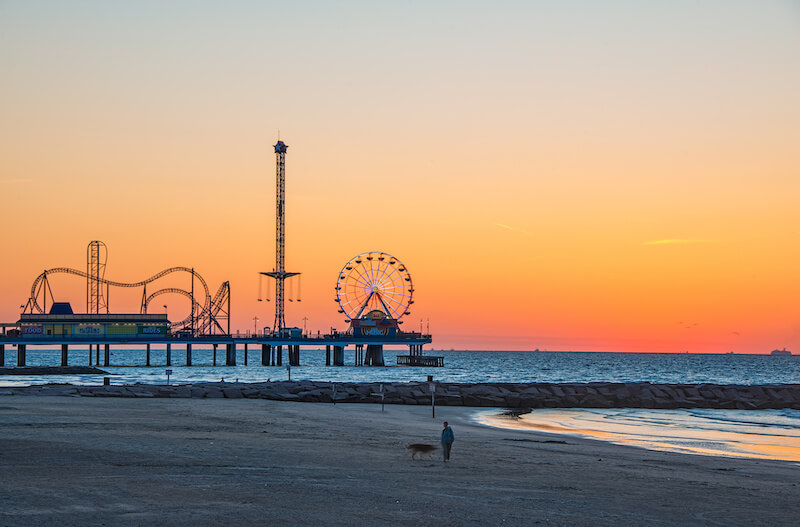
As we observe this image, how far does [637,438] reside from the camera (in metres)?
45.0

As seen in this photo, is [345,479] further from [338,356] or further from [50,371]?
[338,356]

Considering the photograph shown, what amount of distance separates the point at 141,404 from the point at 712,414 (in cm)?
4262

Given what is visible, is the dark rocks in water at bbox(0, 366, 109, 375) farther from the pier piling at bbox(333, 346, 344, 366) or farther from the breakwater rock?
the pier piling at bbox(333, 346, 344, 366)

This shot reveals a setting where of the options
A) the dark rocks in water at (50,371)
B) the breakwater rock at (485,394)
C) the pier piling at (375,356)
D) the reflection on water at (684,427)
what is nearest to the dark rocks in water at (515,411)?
the reflection on water at (684,427)

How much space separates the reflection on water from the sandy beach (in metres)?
5.37

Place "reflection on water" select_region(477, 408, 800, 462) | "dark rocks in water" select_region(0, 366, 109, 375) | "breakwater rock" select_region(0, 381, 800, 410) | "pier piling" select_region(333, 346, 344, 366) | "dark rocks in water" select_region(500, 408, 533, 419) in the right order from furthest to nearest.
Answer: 1. "pier piling" select_region(333, 346, 344, 366)
2. "dark rocks in water" select_region(0, 366, 109, 375)
3. "breakwater rock" select_region(0, 381, 800, 410)
4. "dark rocks in water" select_region(500, 408, 533, 419)
5. "reflection on water" select_region(477, 408, 800, 462)

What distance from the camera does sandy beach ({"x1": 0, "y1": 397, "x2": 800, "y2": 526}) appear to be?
1991cm

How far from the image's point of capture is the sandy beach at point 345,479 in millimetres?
19906

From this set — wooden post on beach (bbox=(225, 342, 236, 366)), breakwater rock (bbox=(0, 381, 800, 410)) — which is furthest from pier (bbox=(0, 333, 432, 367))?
breakwater rock (bbox=(0, 381, 800, 410))

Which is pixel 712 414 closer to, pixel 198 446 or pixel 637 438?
pixel 637 438

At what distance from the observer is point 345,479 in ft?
81.7

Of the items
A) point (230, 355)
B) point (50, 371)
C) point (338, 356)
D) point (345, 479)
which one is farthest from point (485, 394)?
point (338, 356)

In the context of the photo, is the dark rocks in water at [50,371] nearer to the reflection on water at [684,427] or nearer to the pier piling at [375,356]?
the pier piling at [375,356]

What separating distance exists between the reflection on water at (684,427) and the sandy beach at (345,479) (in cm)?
537
